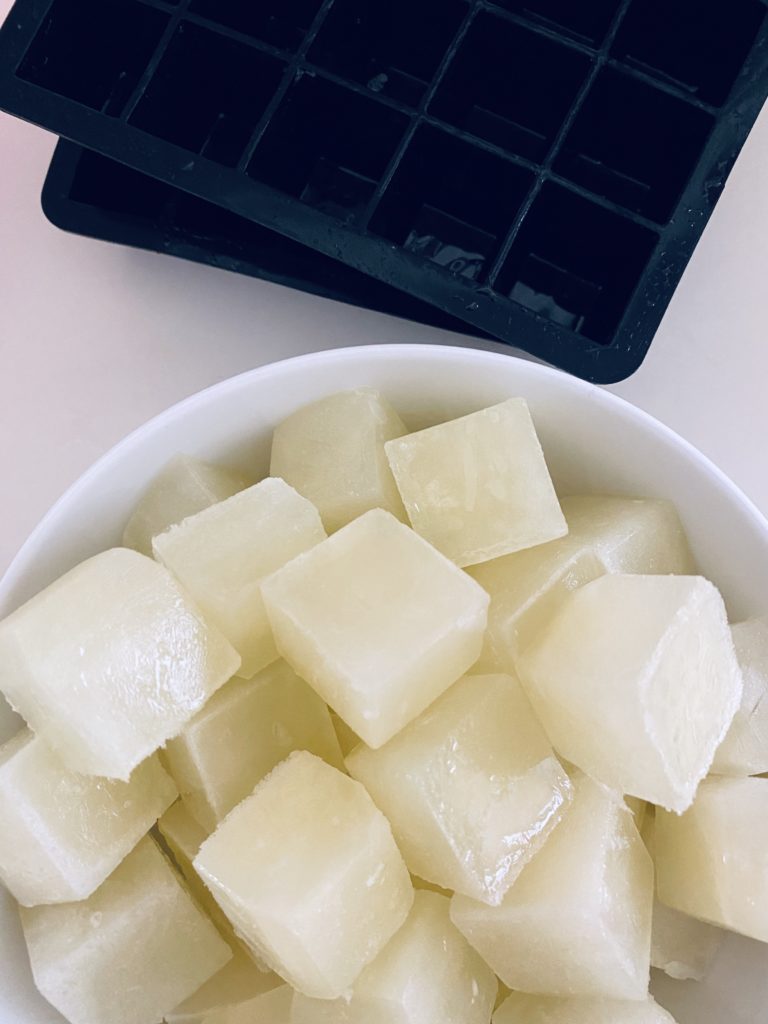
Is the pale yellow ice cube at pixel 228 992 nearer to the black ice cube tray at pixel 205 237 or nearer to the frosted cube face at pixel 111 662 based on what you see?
the frosted cube face at pixel 111 662


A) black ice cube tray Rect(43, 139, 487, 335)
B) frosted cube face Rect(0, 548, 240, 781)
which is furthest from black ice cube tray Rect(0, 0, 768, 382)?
frosted cube face Rect(0, 548, 240, 781)

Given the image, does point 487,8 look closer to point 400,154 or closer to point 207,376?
point 400,154

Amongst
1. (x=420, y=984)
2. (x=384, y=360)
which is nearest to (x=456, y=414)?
(x=384, y=360)

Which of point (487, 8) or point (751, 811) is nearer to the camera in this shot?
point (751, 811)

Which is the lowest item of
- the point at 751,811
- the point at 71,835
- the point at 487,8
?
the point at 71,835

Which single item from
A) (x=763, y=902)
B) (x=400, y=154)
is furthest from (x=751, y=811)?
(x=400, y=154)

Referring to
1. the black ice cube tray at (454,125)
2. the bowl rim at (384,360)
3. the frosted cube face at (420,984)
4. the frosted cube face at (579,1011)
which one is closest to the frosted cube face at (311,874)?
the frosted cube face at (420,984)

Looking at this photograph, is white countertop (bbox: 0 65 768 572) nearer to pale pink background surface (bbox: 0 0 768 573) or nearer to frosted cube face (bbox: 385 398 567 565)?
pale pink background surface (bbox: 0 0 768 573)
